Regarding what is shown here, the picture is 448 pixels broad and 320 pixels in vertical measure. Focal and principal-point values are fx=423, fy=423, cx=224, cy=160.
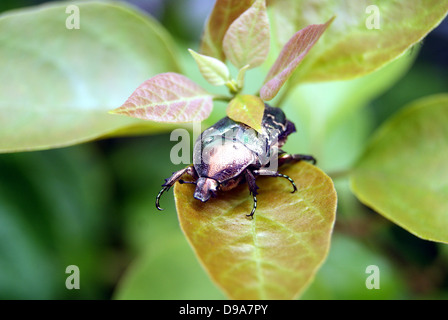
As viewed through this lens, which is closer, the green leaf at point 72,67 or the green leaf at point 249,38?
the green leaf at point 249,38

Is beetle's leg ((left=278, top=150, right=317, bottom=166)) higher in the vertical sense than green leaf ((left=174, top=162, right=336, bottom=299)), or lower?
higher

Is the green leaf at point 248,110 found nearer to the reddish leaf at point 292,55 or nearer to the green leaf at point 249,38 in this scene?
the reddish leaf at point 292,55

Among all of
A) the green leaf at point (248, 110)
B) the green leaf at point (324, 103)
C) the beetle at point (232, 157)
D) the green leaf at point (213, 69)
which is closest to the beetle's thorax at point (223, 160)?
the beetle at point (232, 157)

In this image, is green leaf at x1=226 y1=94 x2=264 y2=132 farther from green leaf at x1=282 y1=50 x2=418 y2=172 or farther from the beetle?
green leaf at x1=282 y1=50 x2=418 y2=172

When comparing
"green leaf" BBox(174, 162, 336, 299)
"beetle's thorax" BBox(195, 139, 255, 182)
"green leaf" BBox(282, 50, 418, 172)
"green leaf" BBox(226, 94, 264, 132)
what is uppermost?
"green leaf" BBox(226, 94, 264, 132)

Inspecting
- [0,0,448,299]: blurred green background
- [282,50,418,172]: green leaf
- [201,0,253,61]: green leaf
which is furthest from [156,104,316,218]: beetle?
[282,50,418,172]: green leaf
